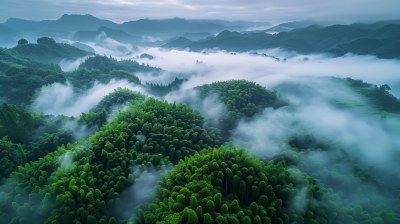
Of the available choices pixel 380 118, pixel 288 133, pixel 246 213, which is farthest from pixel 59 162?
pixel 380 118

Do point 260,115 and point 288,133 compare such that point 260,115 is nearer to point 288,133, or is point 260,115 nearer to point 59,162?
point 288,133

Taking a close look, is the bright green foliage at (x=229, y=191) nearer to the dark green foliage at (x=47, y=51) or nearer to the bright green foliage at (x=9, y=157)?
the bright green foliage at (x=9, y=157)

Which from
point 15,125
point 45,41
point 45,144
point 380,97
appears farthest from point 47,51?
point 380,97

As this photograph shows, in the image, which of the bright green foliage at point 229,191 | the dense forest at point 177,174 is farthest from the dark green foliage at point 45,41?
the bright green foliage at point 229,191

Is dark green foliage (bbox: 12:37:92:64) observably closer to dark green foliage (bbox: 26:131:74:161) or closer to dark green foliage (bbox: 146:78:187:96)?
dark green foliage (bbox: 146:78:187:96)

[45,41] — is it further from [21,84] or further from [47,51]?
[21,84]

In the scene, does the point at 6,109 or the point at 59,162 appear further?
the point at 6,109

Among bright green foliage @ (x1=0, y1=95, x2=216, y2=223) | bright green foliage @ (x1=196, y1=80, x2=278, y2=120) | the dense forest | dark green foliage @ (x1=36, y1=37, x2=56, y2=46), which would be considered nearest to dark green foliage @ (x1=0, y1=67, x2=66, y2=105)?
the dense forest
